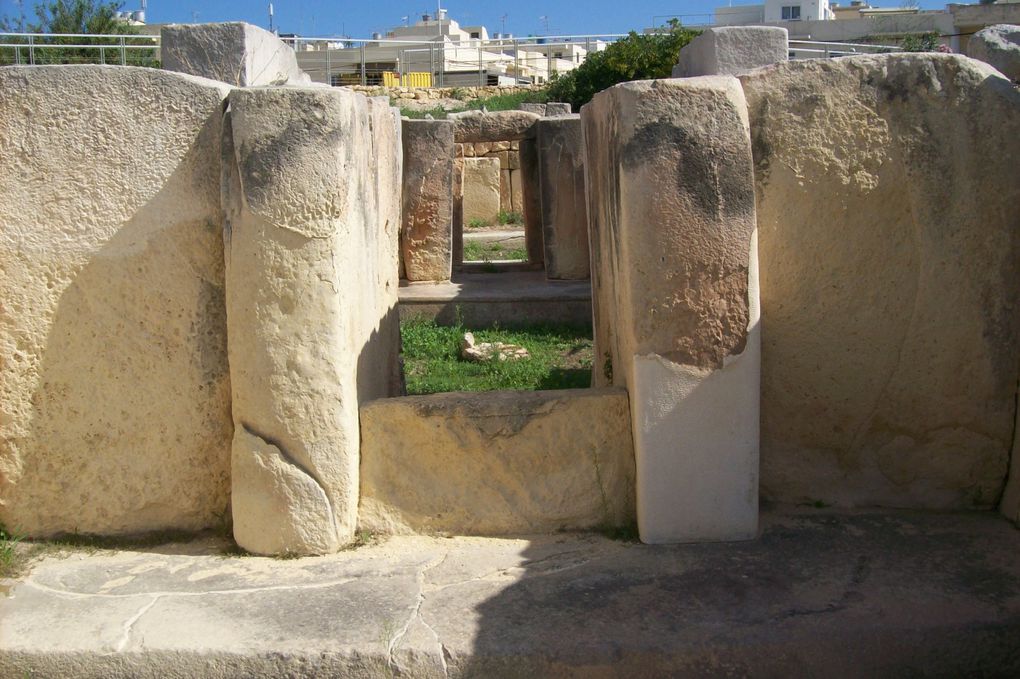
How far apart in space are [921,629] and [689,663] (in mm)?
674

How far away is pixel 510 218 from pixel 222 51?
1015 cm

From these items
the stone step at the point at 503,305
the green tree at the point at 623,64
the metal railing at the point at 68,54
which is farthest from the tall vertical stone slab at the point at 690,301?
the green tree at the point at 623,64

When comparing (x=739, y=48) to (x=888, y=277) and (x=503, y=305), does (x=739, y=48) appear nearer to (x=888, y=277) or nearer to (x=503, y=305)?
(x=888, y=277)

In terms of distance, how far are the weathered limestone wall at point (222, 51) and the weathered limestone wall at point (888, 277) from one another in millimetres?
3102

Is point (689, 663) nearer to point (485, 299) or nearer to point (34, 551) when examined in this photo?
point (34, 551)

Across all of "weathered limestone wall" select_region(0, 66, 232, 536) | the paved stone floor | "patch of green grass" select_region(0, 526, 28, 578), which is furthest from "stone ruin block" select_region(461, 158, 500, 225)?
the paved stone floor

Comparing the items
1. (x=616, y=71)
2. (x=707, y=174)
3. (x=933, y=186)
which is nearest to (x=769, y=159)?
(x=707, y=174)

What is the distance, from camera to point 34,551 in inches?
137

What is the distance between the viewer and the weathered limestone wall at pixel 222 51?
552 cm

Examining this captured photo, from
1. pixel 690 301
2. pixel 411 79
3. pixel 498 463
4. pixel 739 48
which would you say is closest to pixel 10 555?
pixel 498 463

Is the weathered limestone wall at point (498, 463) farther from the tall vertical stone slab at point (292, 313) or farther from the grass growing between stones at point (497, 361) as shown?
the grass growing between stones at point (497, 361)

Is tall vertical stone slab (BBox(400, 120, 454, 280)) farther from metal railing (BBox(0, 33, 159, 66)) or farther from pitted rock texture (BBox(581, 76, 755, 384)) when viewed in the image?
metal railing (BBox(0, 33, 159, 66))

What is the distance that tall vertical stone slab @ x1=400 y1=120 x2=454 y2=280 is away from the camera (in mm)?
9594

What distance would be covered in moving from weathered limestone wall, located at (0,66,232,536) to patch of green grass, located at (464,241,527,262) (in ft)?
28.6
